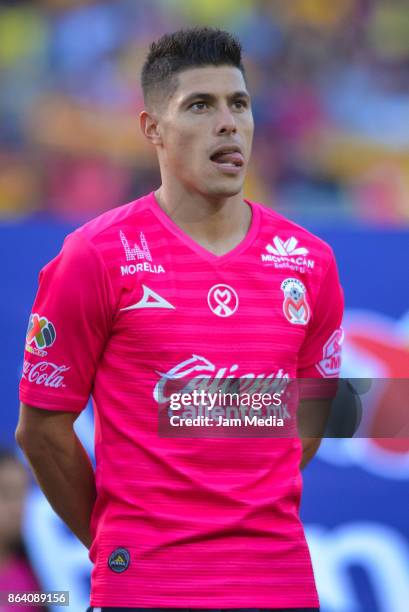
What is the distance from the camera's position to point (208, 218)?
2.74 m

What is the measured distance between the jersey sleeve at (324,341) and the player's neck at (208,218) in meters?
0.28

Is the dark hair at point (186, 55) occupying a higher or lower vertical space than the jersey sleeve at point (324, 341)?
higher

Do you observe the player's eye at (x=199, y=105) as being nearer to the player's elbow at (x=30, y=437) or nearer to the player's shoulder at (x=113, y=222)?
the player's shoulder at (x=113, y=222)

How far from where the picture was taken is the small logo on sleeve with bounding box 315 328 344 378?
292 cm

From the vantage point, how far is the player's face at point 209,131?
2.67 metres

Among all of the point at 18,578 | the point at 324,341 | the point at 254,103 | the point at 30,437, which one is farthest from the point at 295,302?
the point at 254,103

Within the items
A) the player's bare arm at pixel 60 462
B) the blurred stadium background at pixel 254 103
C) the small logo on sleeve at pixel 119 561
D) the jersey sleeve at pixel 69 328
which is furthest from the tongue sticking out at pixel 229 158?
the blurred stadium background at pixel 254 103

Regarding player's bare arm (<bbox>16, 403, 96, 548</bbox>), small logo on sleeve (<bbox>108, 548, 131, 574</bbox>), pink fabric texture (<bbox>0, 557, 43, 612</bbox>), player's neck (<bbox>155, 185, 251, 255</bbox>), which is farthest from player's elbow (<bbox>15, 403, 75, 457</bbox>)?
pink fabric texture (<bbox>0, 557, 43, 612</bbox>)

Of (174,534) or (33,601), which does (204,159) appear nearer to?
(174,534)

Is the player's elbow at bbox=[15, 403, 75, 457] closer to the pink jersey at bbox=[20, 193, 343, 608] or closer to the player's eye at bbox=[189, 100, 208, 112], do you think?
the pink jersey at bbox=[20, 193, 343, 608]

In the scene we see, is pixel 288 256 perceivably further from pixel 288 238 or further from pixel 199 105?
pixel 199 105

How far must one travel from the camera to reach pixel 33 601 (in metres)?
3.86

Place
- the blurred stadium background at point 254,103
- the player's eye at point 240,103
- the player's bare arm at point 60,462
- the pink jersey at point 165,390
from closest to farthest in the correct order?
the pink jersey at point 165,390 → the player's bare arm at point 60,462 → the player's eye at point 240,103 → the blurred stadium background at point 254,103

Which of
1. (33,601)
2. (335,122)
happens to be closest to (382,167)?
(335,122)
